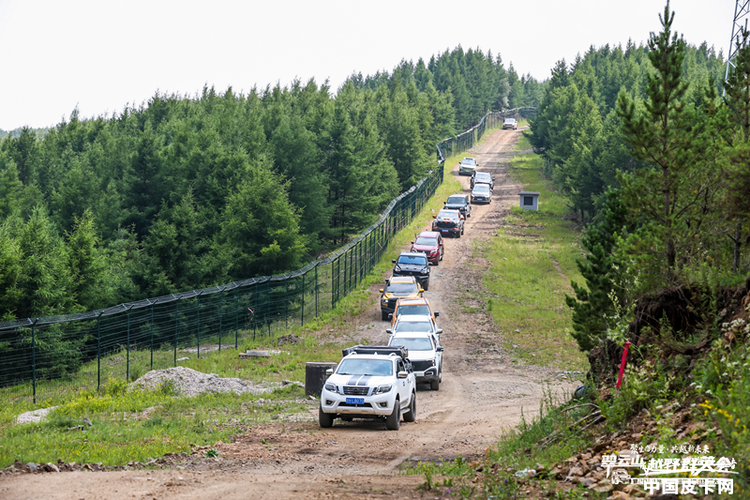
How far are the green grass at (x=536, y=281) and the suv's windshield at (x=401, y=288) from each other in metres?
4.16

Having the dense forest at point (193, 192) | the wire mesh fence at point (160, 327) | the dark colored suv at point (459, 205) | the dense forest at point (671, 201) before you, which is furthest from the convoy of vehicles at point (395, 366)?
the dark colored suv at point (459, 205)

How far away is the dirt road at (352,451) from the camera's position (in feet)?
28.6

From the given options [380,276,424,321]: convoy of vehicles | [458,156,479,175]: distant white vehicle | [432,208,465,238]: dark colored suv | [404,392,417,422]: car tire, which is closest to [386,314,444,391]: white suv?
[404,392,417,422]: car tire

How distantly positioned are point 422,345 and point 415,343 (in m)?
0.25

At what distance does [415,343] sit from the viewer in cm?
2152

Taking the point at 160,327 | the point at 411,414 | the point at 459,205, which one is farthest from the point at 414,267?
the point at 459,205

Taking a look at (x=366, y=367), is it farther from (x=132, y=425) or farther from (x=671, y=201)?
(x=671, y=201)

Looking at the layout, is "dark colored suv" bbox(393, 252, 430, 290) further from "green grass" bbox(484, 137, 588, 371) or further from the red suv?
the red suv

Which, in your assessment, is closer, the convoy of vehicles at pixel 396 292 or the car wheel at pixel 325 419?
the car wheel at pixel 325 419

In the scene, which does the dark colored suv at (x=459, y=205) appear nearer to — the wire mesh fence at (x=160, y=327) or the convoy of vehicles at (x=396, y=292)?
Answer: the wire mesh fence at (x=160, y=327)

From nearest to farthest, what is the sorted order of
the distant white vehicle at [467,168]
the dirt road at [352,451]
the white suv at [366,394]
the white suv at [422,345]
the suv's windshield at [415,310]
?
the dirt road at [352,451], the white suv at [366,394], the white suv at [422,345], the suv's windshield at [415,310], the distant white vehicle at [467,168]

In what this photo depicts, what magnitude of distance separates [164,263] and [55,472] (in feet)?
86.8

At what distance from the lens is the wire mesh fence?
20.2 meters

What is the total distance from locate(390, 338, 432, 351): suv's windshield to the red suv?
62.9ft
